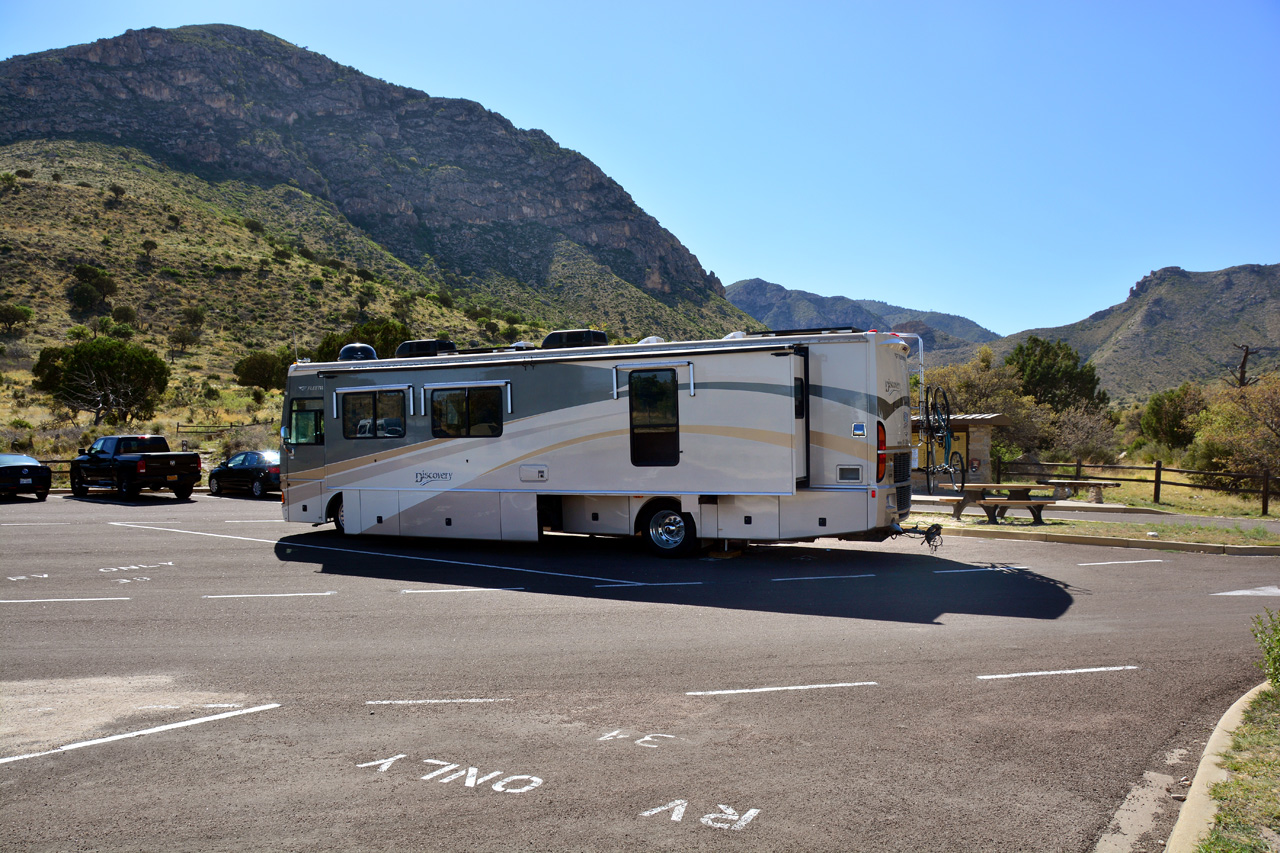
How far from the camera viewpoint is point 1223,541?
1247cm

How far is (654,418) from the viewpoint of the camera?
11.8 metres

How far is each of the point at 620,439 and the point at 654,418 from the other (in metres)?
0.59

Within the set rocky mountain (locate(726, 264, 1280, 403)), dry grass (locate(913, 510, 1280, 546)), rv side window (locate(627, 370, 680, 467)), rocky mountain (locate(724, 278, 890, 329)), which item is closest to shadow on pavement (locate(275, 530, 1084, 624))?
rv side window (locate(627, 370, 680, 467))

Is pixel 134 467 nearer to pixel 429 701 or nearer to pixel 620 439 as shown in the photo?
pixel 620 439

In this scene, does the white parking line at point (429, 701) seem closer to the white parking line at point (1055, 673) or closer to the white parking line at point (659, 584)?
the white parking line at point (1055, 673)

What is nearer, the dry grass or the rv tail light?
the rv tail light

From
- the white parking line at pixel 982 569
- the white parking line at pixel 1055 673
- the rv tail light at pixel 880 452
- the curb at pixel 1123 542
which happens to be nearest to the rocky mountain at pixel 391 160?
the curb at pixel 1123 542

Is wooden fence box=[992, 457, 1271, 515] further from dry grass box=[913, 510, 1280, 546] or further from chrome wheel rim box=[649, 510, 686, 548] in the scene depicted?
chrome wheel rim box=[649, 510, 686, 548]

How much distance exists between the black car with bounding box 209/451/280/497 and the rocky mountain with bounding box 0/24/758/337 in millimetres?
45749

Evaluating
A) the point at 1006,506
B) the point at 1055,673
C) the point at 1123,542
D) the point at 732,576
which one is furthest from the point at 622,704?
the point at 1006,506

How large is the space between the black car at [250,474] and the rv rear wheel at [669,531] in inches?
601

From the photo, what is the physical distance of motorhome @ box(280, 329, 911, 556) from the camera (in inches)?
438

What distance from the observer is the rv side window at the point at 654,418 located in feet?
38.4

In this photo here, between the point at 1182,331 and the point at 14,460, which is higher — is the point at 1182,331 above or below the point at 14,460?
above
